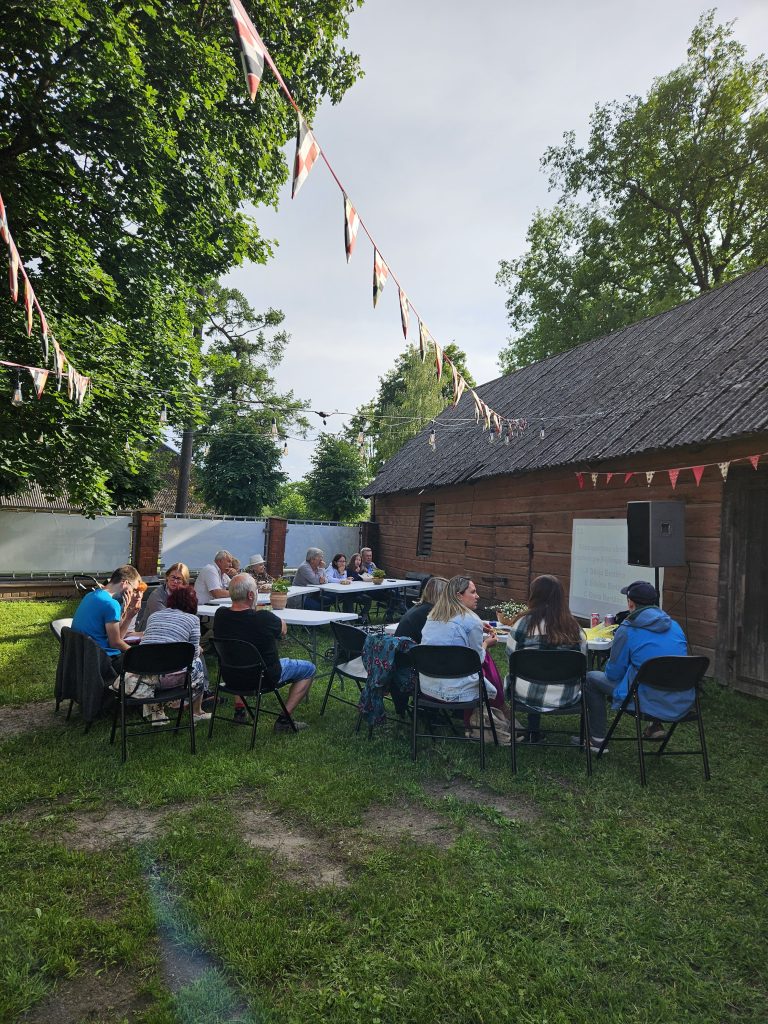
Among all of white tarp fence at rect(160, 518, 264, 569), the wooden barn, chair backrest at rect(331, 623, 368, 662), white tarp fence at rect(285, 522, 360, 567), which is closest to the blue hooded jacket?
chair backrest at rect(331, 623, 368, 662)

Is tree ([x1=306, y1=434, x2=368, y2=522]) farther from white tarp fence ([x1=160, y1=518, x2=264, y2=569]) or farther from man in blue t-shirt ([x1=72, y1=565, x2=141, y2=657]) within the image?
man in blue t-shirt ([x1=72, y1=565, x2=141, y2=657])

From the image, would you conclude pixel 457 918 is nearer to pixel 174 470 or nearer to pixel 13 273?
pixel 13 273

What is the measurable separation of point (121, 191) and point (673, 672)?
9.33 m

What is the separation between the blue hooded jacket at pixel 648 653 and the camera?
14.4 feet

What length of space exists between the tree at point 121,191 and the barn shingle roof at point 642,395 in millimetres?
6381

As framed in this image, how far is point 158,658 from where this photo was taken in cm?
438

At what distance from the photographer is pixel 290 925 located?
2.54m

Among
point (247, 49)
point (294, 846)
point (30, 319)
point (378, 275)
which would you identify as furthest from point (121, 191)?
point (294, 846)

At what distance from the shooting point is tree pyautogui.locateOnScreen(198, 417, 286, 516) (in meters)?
21.9

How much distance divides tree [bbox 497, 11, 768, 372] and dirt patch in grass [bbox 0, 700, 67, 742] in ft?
73.3

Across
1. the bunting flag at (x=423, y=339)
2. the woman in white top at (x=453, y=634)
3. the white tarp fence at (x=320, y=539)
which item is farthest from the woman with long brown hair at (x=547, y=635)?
the white tarp fence at (x=320, y=539)

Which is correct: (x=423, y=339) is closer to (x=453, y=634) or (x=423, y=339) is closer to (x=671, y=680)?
(x=453, y=634)

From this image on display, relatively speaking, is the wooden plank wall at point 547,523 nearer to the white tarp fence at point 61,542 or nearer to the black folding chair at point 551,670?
the black folding chair at point 551,670

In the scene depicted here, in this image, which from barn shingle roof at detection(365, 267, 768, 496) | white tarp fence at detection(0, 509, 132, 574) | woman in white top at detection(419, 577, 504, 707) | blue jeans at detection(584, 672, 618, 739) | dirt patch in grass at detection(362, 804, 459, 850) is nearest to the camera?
dirt patch in grass at detection(362, 804, 459, 850)
